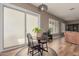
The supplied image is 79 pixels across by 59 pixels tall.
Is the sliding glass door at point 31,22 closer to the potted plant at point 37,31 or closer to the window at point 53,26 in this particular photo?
the potted plant at point 37,31

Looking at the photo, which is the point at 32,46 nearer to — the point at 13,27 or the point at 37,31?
the point at 37,31

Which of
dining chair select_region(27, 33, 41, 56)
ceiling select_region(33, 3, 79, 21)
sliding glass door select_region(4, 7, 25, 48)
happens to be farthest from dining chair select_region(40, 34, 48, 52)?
ceiling select_region(33, 3, 79, 21)

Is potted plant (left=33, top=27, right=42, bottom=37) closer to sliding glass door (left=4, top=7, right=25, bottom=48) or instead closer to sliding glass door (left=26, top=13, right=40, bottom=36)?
sliding glass door (left=26, top=13, right=40, bottom=36)

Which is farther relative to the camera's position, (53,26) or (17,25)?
(53,26)

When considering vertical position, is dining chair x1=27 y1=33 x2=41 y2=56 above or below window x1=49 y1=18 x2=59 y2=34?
below

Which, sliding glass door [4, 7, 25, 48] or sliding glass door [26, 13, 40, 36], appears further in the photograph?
sliding glass door [26, 13, 40, 36]

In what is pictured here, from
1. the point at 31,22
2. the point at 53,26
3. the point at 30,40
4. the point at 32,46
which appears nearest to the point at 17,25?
the point at 31,22

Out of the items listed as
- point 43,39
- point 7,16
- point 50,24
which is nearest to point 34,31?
point 43,39

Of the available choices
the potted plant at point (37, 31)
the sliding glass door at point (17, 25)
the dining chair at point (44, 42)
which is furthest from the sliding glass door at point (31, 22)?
the dining chair at point (44, 42)

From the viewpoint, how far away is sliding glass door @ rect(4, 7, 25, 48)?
3.41m

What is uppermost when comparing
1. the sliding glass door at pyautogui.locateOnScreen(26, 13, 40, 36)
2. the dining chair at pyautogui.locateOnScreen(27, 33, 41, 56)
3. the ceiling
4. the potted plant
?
the ceiling

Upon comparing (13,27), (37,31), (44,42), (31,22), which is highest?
(31,22)

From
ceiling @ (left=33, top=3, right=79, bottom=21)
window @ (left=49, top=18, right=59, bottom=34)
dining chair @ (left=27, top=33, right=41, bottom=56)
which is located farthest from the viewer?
window @ (left=49, top=18, right=59, bottom=34)

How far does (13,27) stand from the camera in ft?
11.4
